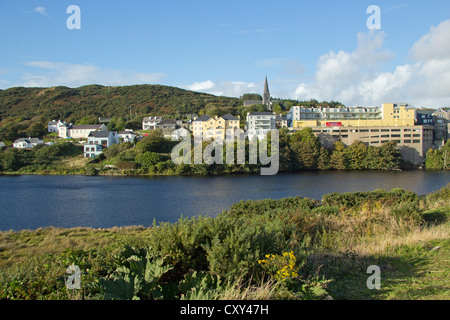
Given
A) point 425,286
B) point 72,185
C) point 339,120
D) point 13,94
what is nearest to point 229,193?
point 72,185

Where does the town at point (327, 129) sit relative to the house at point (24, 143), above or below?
above

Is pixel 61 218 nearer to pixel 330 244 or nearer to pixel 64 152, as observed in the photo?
pixel 330 244

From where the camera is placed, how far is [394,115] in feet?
227

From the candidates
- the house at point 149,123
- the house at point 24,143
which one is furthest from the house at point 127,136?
the house at point 24,143

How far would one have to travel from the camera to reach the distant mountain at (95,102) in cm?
9608

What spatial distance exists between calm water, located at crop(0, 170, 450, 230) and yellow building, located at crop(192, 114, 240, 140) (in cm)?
1832

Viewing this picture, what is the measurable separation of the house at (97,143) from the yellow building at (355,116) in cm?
3687

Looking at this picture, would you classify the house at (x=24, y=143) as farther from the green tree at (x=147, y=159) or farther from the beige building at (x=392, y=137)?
the beige building at (x=392, y=137)

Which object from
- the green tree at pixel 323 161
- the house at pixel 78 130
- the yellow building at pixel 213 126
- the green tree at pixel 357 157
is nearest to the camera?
the green tree at pixel 357 157

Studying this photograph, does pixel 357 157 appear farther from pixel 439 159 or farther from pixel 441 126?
pixel 441 126

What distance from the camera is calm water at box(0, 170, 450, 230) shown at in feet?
71.4

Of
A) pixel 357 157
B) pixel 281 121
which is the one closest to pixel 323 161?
pixel 357 157

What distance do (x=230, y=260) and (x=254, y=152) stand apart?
45840 mm
